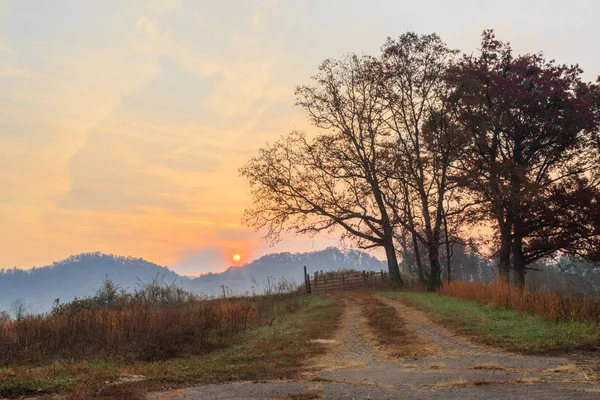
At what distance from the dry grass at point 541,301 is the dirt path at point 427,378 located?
3.06m

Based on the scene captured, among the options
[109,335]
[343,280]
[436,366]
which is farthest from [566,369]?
[343,280]

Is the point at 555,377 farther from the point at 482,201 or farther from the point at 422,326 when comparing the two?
the point at 482,201

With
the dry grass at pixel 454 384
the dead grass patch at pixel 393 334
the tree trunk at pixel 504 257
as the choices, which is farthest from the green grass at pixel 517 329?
the tree trunk at pixel 504 257

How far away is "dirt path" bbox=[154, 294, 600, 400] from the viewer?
6.65 meters

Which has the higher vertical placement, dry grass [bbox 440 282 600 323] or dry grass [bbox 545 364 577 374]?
dry grass [bbox 440 282 600 323]

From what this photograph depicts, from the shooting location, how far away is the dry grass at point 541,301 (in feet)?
40.3

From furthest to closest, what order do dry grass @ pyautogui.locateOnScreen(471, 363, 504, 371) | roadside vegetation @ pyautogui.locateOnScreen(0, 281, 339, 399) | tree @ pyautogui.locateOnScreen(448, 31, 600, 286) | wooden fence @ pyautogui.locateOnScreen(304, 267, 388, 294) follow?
wooden fence @ pyautogui.locateOnScreen(304, 267, 388, 294), tree @ pyautogui.locateOnScreen(448, 31, 600, 286), roadside vegetation @ pyautogui.locateOnScreen(0, 281, 339, 399), dry grass @ pyautogui.locateOnScreen(471, 363, 504, 371)

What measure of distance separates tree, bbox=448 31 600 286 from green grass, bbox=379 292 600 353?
1076cm

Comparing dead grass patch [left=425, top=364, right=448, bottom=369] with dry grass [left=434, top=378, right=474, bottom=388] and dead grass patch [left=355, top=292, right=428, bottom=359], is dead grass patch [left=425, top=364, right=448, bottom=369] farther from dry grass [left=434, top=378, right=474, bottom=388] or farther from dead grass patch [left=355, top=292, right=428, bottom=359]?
dry grass [left=434, top=378, right=474, bottom=388]

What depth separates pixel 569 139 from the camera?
2664 centimetres

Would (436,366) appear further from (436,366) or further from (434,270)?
(434,270)

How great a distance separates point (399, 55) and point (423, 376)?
2431 centimetres

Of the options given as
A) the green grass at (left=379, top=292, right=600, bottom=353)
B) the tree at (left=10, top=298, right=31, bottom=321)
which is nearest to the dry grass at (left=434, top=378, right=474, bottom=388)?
the green grass at (left=379, top=292, right=600, bottom=353)

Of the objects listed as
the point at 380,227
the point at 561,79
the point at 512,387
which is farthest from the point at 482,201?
the point at 512,387
